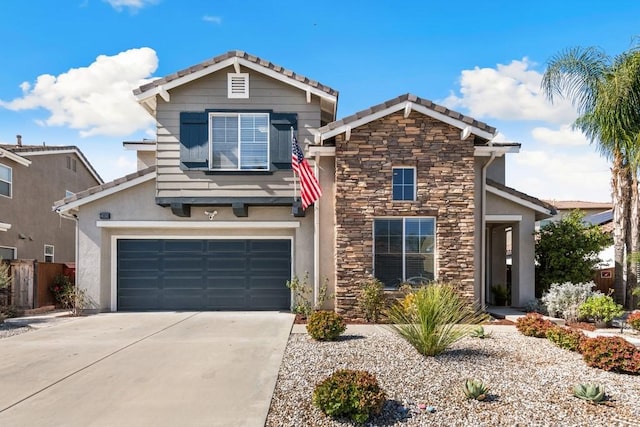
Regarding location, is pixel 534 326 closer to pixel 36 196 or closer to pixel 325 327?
pixel 325 327

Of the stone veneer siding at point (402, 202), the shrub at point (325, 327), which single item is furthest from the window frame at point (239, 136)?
the shrub at point (325, 327)

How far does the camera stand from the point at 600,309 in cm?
1085

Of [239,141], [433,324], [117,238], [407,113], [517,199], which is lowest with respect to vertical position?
[433,324]

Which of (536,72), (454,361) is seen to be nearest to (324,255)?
(454,361)

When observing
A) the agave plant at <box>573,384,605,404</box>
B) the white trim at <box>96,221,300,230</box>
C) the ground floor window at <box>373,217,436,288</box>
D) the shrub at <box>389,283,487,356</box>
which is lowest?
the agave plant at <box>573,384,605,404</box>

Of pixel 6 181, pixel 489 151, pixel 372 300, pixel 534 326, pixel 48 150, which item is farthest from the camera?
pixel 48 150

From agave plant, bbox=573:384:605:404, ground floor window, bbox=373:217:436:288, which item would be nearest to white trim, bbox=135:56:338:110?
ground floor window, bbox=373:217:436:288

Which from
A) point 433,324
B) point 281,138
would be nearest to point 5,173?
point 281,138

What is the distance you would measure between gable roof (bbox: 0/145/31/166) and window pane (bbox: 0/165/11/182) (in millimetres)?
440

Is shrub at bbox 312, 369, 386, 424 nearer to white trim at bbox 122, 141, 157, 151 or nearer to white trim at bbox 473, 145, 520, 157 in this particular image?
white trim at bbox 473, 145, 520, 157

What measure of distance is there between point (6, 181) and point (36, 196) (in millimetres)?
1887

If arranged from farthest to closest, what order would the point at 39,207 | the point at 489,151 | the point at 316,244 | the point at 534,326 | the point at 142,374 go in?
the point at 39,207, the point at 316,244, the point at 489,151, the point at 534,326, the point at 142,374

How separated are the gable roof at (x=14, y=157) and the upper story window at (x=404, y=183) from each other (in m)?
14.8

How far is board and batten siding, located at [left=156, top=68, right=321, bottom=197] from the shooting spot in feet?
43.5
